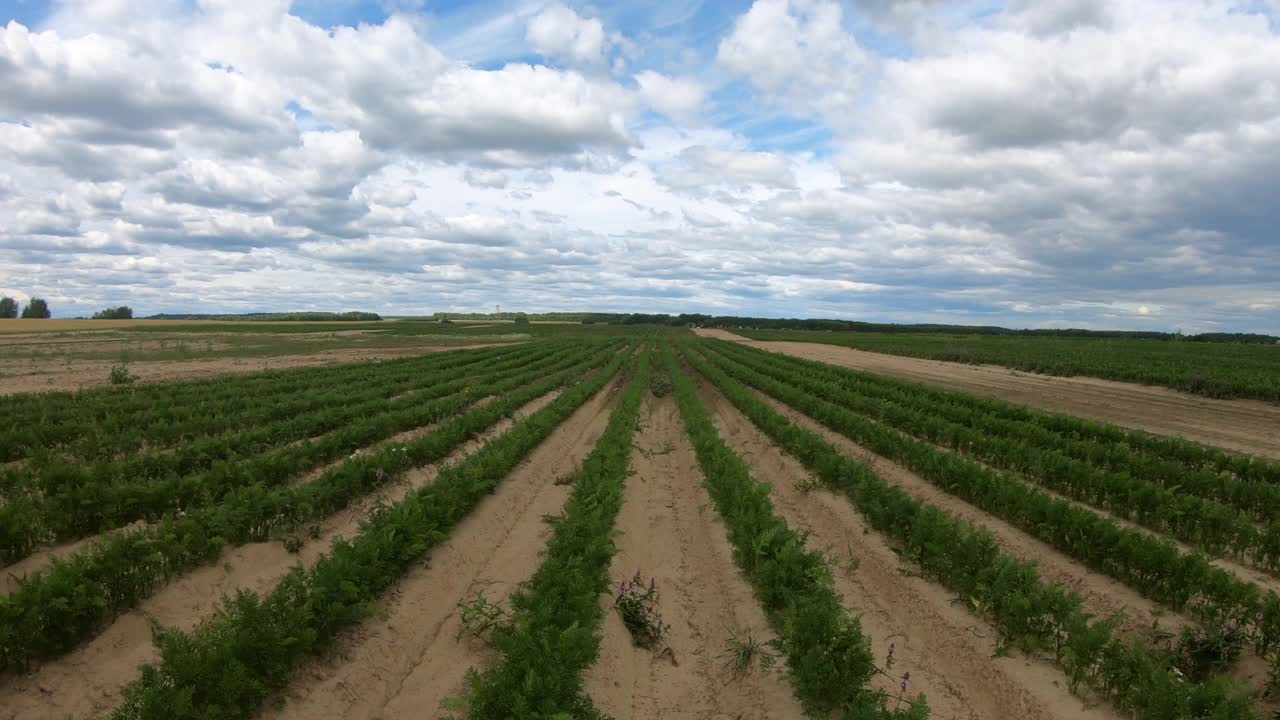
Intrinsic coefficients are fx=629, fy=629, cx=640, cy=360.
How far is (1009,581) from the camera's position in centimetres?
614

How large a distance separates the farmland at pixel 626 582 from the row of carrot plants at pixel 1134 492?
0.05m

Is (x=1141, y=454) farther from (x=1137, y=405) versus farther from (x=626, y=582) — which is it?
(x=1137, y=405)

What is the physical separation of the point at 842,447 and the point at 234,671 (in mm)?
12274

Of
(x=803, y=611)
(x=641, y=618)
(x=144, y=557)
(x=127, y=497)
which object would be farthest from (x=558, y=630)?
(x=127, y=497)

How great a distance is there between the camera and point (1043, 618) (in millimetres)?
5777

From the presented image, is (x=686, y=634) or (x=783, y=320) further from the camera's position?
(x=783, y=320)

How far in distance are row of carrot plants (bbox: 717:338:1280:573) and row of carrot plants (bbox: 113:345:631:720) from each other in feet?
30.8

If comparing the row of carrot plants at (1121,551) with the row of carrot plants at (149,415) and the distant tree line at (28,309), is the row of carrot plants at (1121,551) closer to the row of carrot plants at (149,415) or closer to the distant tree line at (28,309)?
the row of carrot plants at (149,415)

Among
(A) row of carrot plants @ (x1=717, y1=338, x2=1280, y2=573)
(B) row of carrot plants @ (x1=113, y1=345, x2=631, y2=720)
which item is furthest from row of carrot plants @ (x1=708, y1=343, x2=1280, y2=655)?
(B) row of carrot plants @ (x1=113, y1=345, x2=631, y2=720)

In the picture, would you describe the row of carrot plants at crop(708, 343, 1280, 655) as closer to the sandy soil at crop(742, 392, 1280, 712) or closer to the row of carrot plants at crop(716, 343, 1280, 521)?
the sandy soil at crop(742, 392, 1280, 712)

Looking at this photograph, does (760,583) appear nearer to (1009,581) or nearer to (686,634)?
(686,634)

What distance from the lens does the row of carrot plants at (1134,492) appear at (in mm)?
7547

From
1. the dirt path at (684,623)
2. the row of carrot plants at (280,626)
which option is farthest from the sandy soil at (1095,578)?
the row of carrot plants at (280,626)

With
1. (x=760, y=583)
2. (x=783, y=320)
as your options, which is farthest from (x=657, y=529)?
(x=783, y=320)
